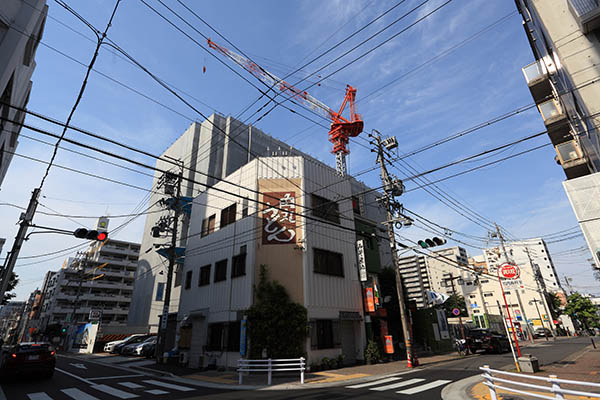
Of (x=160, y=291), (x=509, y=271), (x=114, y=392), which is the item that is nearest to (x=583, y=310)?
(x=509, y=271)

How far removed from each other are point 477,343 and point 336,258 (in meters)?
12.0

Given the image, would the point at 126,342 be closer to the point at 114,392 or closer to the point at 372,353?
the point at 114,392

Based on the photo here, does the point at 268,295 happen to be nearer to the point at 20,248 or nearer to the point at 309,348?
the point at 309,348

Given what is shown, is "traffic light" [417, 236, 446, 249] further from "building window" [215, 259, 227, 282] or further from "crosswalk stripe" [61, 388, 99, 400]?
"crosswalk stripe" [61, 388, 99, 400]

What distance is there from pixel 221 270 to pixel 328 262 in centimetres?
769

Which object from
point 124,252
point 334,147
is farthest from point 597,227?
point 124,252

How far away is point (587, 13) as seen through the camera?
362 inches

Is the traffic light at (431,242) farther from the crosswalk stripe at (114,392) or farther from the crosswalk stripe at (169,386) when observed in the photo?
the crosswalk stripe at (114,392)

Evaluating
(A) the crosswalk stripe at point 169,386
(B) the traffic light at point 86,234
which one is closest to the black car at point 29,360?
(A) the crosswalk stripe at point 169,386

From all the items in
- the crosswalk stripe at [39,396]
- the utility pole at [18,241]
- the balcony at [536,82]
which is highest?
the balcony at [536,82]

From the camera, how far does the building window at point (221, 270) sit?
1969 centimetres

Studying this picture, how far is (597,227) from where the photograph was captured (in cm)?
984

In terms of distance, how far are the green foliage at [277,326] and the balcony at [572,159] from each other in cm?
2263

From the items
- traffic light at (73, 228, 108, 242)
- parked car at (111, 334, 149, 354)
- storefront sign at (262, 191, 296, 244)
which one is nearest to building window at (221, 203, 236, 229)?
storefront sign at (262, 191, 296, 244)
